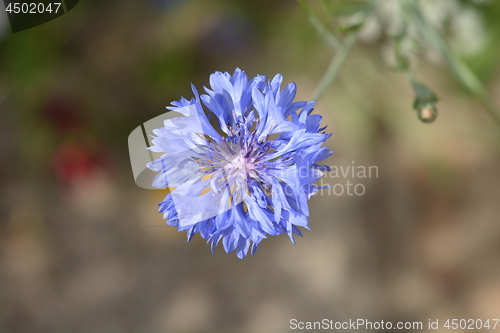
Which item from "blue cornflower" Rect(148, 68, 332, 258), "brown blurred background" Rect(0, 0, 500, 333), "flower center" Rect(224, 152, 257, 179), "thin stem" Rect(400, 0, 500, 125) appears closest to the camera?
"blue cornflower" Rect(148, 68, 332, 258)

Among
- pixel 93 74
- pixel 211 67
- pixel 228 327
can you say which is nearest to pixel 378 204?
pixel 228 327

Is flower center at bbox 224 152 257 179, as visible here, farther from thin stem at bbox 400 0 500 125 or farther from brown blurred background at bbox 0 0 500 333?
brown blurred background at bbox 0 0 500 333

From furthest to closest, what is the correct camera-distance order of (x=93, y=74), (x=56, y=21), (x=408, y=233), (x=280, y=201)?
1. (x=408, y=233)
2. (x=93, y=74)
3. (x=56, y=21)
4. (x=280, y=201)

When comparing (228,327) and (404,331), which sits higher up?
(228,327)

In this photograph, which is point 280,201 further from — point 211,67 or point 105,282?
point 105,282

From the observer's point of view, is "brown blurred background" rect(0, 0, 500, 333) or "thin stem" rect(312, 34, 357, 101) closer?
"thin stem" rect(312, 34, 357, 101)

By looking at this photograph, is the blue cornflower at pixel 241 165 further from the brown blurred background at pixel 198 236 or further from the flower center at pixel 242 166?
the brown blurred background at pixel 198 236

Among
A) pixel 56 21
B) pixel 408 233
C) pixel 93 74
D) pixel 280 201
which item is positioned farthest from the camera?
pixel 408 233

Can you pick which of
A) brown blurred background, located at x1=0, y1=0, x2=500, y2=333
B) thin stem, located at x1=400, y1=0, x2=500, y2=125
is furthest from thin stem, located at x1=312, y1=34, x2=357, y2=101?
brown blurred background, located at x1=0, y1=0, x2=500, y2=333
